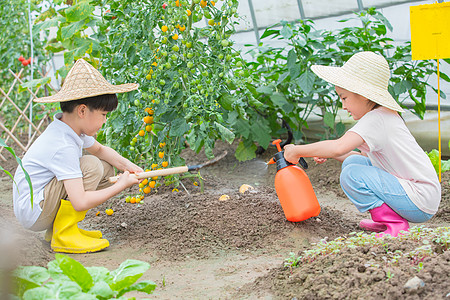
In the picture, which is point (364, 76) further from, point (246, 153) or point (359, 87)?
point (246, 153)

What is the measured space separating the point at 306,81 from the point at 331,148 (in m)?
1.27

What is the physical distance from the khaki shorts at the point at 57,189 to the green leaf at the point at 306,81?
150cm

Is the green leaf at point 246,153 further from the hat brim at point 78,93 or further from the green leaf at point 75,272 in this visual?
the green leaf at point 75,272

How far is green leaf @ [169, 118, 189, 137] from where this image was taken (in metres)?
2.60

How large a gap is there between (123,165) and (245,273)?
946 millimetres

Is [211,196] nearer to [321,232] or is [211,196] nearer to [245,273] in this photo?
[321,232]

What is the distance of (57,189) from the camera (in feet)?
7.25

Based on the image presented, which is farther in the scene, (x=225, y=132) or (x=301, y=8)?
(x=301, y=8)

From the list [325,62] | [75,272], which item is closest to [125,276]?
[75,272]

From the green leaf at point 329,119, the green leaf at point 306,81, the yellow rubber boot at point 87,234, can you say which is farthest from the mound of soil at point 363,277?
the green leaf at point 329,119

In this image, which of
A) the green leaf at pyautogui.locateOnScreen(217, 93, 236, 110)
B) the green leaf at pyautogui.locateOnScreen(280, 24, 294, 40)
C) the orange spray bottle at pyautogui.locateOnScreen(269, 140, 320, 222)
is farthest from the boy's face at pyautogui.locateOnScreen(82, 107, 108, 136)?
the green leaf at pyautogui.locateOnScreen(280, 24, 294, 40)

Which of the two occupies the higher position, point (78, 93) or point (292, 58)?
point (78, 93)

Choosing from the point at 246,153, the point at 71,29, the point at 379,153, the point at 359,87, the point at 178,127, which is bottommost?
the point at 246,153

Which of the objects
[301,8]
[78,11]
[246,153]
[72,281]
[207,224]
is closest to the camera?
[72,281]
